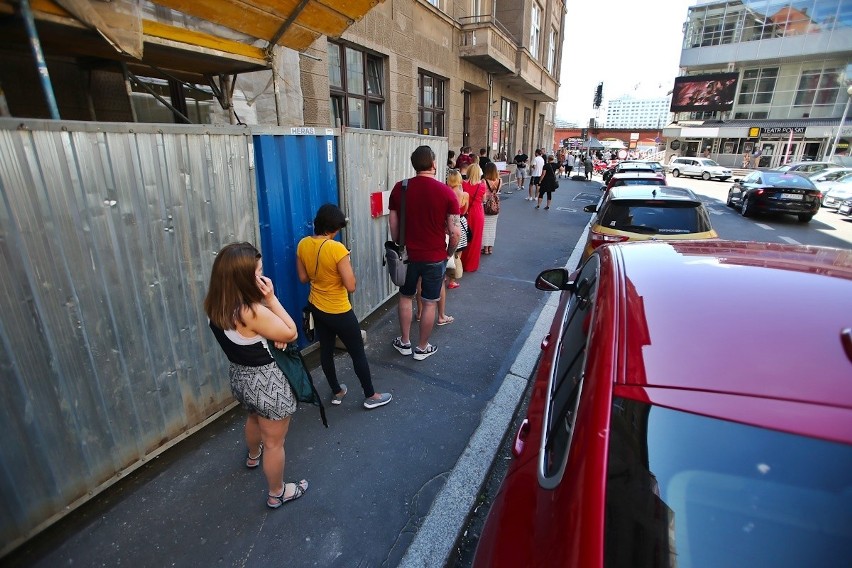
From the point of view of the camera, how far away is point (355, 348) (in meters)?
3.40

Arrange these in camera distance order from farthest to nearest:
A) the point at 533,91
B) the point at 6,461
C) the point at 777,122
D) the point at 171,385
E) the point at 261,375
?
the point at 777,122 < the point at 533,91 < the point at 171,385 < the point at 261,375 < the point at 6,461

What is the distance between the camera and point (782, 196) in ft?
40.8

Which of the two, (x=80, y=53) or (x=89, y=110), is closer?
(x=80, y=53)

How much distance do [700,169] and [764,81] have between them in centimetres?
1944

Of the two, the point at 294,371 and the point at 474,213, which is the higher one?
the point at 474,213

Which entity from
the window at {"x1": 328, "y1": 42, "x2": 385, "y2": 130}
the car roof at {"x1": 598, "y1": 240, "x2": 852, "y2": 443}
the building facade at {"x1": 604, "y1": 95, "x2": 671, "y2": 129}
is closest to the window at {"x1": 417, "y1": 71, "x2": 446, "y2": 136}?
the window at {"x1": 328, "y1": 42, "x2": 385, "y2": 130}

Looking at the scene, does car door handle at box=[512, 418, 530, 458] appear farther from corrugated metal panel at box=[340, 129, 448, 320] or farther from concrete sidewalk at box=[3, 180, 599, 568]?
corrugated metal panel at box=[340, 129, 448, 320]

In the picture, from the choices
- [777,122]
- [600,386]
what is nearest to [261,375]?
[600,386]

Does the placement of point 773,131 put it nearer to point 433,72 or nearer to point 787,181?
point 787,181

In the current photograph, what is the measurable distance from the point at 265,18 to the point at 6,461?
4200 millimetres

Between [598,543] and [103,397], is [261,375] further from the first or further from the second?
[598,543]

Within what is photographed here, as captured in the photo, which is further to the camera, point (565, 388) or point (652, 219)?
point (652, 219)

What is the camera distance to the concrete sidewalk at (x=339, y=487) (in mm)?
2363

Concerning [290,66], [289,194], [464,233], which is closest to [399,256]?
[289,194]
